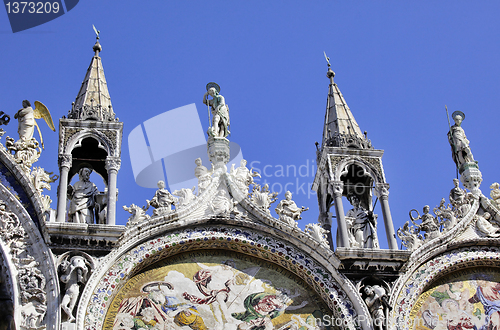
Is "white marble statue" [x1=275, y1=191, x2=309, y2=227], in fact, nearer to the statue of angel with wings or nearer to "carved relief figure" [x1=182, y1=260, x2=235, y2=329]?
"carved relief figure" [x1=182, y1=260, x2=235, y2=329]

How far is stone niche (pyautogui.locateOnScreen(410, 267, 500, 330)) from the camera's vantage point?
13.7 metres

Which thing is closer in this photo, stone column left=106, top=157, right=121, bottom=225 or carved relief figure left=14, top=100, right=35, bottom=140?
stone column left=106, top=157, right=121, bottom=225

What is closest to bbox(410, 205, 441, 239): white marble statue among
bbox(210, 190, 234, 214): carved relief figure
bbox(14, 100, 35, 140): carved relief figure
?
bbox(210, 190, 234, 214): carved relief figure

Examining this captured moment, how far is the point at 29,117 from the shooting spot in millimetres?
14312

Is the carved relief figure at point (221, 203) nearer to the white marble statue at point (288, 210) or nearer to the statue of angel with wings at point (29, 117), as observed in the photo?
the white marble statue at point (288, 210)

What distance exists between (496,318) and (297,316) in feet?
11.1

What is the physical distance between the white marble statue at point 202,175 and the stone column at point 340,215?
2.24 meters

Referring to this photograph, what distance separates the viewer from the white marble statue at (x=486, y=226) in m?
14.7

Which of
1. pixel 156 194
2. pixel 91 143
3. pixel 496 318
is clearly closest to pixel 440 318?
pixel 496 318

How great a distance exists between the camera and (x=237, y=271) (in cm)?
1377

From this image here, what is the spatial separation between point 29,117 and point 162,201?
108 inches

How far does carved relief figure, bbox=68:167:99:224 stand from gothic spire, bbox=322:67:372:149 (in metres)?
4.54

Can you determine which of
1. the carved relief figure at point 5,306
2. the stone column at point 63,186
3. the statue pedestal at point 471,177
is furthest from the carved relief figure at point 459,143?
the carved relief figure at point 5,306

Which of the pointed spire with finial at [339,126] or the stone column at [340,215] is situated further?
the pointed spire with finial at [339,126]
